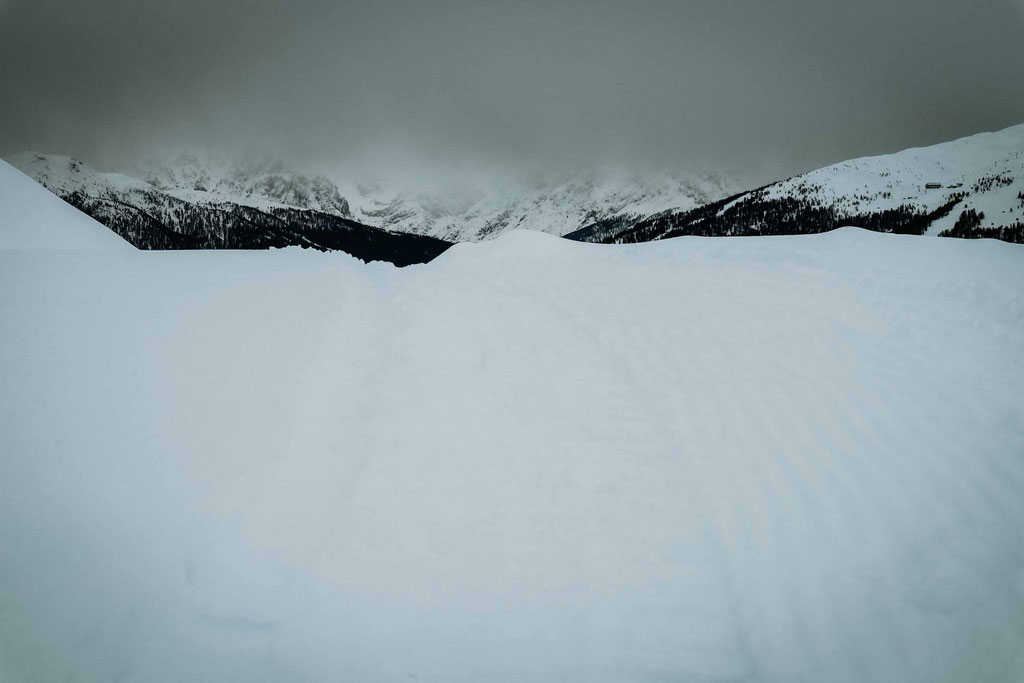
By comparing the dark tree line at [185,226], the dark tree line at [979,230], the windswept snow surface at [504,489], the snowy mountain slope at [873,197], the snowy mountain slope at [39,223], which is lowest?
A: the windswept snow surface at [504,489]

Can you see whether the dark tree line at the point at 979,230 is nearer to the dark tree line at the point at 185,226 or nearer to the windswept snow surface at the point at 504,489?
the windswept snow surface at the point at 504,489

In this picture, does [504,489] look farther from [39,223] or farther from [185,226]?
[185,226]

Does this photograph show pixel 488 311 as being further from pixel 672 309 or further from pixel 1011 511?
pixel 1011 511

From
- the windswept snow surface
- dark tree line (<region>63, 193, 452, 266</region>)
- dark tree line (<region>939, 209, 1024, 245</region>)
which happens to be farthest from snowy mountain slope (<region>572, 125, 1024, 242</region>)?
dark tree line (<region>63, 193, 452, 266</region>)

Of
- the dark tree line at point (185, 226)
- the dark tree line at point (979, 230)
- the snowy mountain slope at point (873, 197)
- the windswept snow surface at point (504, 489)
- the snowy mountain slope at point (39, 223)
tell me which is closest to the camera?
the windswept snow surface at point (504, 489)

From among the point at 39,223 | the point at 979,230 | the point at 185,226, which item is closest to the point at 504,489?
the point at 39,223

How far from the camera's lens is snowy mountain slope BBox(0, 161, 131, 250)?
8969mm

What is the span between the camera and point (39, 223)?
9.38 metres

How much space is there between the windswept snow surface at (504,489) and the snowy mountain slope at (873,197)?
2997 inches

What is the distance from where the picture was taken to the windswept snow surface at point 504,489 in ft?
14.3

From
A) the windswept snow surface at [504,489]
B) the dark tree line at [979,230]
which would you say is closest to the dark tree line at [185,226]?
the dark tree line at [979,230]

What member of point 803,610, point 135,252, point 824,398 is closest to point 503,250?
point 135,252

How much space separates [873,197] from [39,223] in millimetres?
137502

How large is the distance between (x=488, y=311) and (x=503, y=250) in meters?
5.41
